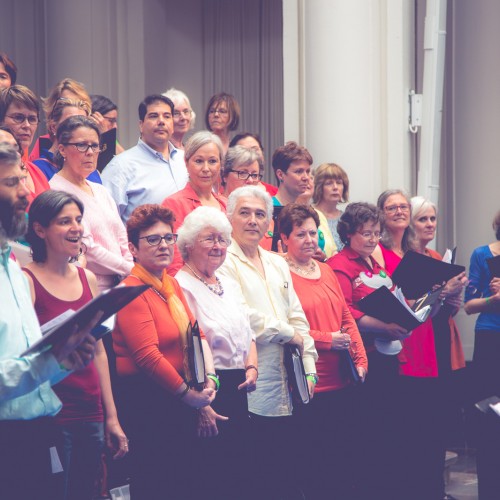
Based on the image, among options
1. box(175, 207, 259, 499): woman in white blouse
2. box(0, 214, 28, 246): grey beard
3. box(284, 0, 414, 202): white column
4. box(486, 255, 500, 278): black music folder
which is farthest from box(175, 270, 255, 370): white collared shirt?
box(284, 0, 414, 202): white column

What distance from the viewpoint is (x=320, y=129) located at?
7.18 meters

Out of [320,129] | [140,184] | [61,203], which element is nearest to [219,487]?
[61,203]

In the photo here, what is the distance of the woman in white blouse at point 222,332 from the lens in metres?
4.70

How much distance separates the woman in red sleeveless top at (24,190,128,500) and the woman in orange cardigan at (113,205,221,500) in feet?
1.25

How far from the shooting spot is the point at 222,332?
15.4ft

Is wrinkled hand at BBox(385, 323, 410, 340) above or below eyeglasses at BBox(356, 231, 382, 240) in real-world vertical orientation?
below

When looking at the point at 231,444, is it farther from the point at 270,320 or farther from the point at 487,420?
the point at 487,420

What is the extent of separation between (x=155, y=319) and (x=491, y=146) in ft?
14.3

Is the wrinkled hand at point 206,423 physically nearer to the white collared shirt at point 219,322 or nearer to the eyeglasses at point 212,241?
the white collared shirt at point 219,322

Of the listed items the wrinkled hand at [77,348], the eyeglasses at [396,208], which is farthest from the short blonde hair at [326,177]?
the wrinkled hand at [77,348]

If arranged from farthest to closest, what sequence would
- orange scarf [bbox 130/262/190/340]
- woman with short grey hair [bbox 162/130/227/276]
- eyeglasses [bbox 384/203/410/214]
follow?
eyeglasses [bbox 384/203/410/214] < woman with short grey hair [bbox 162/130/227/276] < orange scarf [bbox 130/262/190/340]

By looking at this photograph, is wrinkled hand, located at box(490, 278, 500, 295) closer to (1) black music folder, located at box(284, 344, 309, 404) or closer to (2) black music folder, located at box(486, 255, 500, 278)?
(2) black music folder, located at box(486, 255, 500, 278)

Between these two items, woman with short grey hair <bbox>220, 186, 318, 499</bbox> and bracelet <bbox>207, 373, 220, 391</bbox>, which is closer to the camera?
bracelet <bbox>207, 373, 220, 391</bbox>

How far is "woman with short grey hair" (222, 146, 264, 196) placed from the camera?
231 inches
